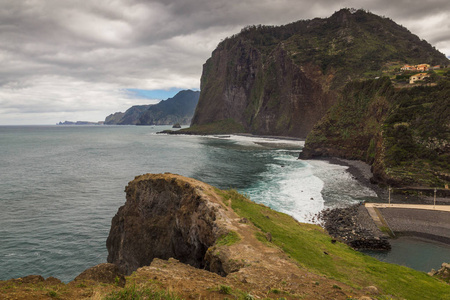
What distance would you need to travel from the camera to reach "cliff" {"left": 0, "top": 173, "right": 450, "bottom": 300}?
1022cm

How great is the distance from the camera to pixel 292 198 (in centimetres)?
4381

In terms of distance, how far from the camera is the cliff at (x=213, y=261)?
10.2 m

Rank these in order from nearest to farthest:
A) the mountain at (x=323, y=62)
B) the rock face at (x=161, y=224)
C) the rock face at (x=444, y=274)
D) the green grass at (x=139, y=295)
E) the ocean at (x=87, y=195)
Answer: the green grass at (x=139, y=295)
the rock face at (x=444, y=274)
the rock face at (x=161, y=224)
the ocean at (x=87, y=195)
the mountain at (x=323, y=62)

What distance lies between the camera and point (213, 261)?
14914 millimetres

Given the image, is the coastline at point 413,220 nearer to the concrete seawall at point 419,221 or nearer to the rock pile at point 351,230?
the concrete seawall at point 419,221

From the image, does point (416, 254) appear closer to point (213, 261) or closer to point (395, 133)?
point (213, 261)

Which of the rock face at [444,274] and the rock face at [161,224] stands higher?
the rock face at [161,224]

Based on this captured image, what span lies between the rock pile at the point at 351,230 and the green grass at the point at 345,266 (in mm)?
5672

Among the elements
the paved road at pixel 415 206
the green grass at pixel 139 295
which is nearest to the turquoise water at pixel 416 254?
the paved road at pixel 415 206

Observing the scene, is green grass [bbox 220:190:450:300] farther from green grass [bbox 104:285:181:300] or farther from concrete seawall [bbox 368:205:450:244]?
concrete seawall [bbox 368:205:450:244]

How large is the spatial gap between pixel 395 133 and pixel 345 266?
51.1m

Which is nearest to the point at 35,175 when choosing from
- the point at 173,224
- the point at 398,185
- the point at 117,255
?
the point at 117,255

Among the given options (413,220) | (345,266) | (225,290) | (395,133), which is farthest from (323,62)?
(225,290)

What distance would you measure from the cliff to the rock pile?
4.33 m
